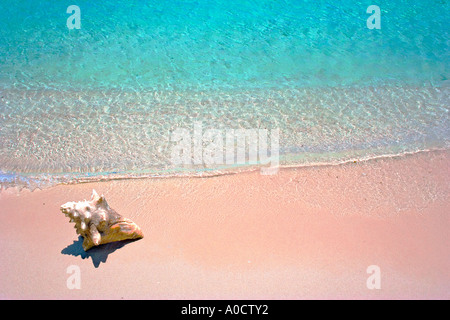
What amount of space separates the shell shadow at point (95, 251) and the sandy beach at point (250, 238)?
10 mm

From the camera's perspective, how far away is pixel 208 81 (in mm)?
6785

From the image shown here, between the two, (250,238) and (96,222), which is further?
(250,238)

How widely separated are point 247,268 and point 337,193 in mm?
1498

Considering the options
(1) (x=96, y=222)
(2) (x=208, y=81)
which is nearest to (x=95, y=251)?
(1) (x=96, y=222)

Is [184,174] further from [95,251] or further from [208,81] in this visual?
[208,81]

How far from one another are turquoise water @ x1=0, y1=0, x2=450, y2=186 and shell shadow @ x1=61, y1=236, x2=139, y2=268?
4.11ft

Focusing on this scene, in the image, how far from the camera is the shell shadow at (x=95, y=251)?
351 centimetres

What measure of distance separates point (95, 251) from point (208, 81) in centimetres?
405

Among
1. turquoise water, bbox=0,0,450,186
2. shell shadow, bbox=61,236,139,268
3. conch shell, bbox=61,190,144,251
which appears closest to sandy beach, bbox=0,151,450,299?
shell shadow, bbox=61,236,139,268

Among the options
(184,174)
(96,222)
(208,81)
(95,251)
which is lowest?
(95,251)

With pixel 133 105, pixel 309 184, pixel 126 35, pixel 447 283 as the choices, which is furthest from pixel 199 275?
pixel 126 35

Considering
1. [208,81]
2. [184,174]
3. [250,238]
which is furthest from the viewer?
[208,81]

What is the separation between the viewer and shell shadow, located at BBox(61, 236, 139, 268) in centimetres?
351

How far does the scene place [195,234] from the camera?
3.82 m
